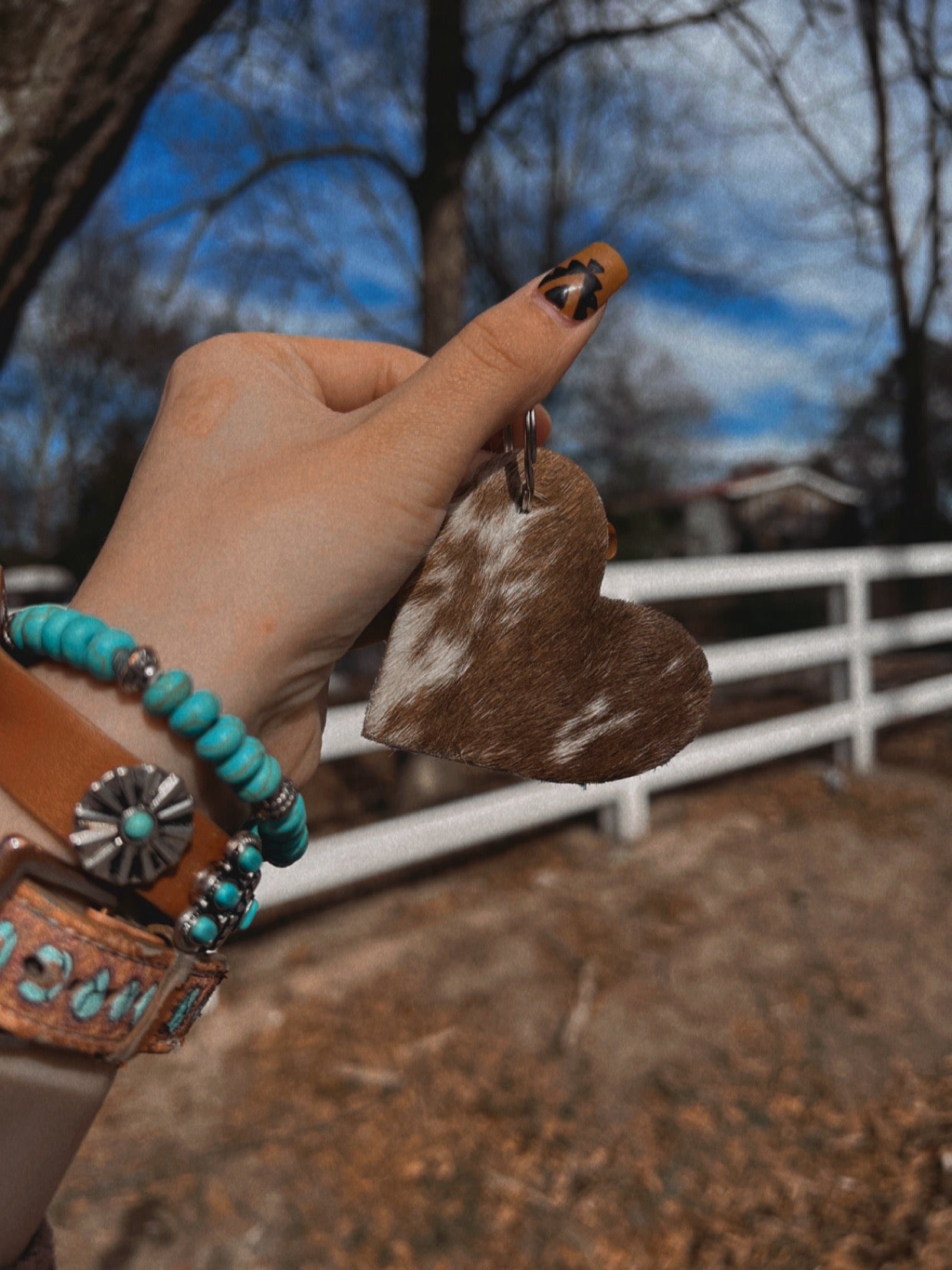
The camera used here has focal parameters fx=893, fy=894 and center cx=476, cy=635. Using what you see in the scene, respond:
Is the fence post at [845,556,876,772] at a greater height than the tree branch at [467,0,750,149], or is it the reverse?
the tree branch at [467,0,750,149]

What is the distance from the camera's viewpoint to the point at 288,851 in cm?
88

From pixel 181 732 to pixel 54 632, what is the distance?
0.14 metres

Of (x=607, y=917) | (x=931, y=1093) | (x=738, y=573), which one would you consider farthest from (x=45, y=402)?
(x=931, y=1093)

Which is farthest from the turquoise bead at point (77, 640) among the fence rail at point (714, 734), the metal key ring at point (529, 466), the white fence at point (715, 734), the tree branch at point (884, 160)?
the tree branch at point (884, 160)

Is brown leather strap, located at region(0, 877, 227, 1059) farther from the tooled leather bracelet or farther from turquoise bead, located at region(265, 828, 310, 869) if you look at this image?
turquoise bead, located at region(265, 828, 310, 869)

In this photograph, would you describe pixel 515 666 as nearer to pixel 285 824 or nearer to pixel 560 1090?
pixel 285 824

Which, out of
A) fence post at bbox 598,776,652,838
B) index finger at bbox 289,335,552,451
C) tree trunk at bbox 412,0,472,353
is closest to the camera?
index finger at bbox 289,335,552,451

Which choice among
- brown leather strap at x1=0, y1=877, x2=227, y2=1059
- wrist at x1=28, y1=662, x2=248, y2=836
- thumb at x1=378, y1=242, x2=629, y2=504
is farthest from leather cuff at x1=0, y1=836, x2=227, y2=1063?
thumb at x1=378, y1=242, x2=629, y2=504

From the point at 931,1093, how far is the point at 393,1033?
1669 millimetres

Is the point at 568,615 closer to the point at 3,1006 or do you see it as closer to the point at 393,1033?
the point at 3,1006

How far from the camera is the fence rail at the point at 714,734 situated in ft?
11.7

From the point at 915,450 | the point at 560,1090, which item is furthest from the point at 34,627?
the point at 915,450

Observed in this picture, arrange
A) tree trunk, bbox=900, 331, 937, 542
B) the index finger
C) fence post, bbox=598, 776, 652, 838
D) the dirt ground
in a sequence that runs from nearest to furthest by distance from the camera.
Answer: the index finger < the dirt ground < fence post, bbox=598, 776, 652, 838 < tree trunk, bbox=900, 331, 937, 542

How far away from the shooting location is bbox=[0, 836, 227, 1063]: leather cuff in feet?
2.24
